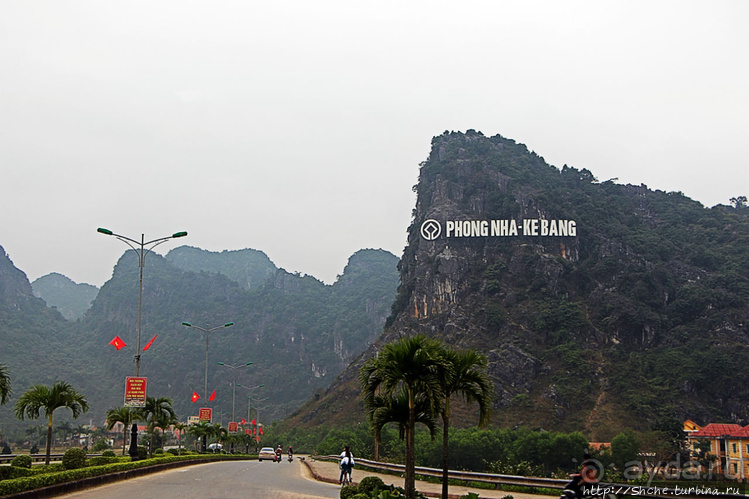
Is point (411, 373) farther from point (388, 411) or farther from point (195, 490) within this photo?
point (195, 490)

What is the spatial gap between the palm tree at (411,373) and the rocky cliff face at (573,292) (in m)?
89.0

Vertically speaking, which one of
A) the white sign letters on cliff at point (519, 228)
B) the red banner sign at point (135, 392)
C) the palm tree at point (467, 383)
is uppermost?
the white sign letters on cliff at point (519, 228)

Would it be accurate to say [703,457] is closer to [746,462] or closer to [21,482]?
[746,462]

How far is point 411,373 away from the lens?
63.0ft

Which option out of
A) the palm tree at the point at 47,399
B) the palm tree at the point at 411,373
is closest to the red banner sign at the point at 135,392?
the palm tree at the point at 47,399

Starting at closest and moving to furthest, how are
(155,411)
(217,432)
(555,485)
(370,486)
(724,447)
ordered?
1. (370,486)
2. (555,485)
3. (155,411)
4. (724,447)
5. (217,432)

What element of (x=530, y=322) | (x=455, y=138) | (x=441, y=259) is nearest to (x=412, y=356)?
(x=530, y=322)

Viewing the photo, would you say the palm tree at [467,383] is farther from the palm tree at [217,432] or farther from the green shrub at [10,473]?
the palm tree at [217,432]

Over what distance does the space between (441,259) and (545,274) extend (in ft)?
71.7

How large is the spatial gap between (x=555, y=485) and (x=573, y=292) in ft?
411

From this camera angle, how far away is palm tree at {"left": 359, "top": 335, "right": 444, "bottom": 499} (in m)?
18.9

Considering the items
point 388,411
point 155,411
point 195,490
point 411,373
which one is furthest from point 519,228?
point 411,373

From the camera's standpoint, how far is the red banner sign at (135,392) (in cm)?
3091

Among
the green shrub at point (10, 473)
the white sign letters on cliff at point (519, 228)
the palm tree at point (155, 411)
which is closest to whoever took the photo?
the green shrub at point (10, 473)
